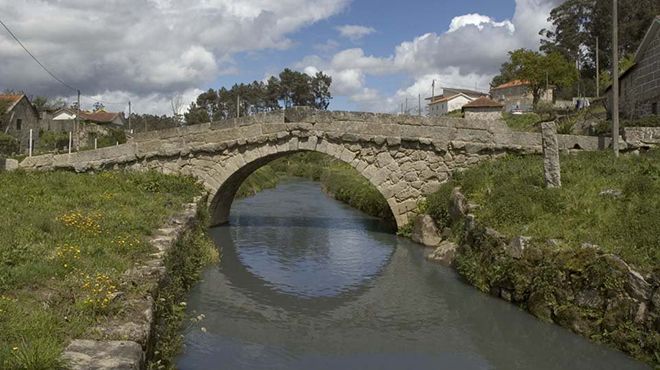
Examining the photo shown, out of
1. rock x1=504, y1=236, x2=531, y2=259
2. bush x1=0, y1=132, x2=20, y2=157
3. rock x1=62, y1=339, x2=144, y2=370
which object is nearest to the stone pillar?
rock x1=504, y1=236, x2=531, y2=259

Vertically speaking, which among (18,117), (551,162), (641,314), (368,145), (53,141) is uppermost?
(18,117)

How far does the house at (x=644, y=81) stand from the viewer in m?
23.4

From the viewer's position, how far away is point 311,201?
94.0 ft

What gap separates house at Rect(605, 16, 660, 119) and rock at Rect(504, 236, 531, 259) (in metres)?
17.1

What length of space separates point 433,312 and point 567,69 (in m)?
47.4

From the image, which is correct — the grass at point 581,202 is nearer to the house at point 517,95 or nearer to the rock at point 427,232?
the rock at point 427,232

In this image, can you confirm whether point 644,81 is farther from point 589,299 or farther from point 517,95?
point 517,95

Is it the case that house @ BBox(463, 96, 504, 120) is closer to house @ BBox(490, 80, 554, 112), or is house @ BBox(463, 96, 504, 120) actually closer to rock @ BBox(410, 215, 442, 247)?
house @ BBox(490, 80, 554, 112)

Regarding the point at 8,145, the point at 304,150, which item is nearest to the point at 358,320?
the point at 304,150

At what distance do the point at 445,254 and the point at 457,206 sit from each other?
4.26 feet

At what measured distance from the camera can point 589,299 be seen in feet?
25.9

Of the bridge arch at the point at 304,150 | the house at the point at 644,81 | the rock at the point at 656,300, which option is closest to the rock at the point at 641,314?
the rock at the point at 656,300

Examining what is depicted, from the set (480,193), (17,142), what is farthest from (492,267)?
(17,142)

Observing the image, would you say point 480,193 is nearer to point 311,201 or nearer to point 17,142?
point 311,201
